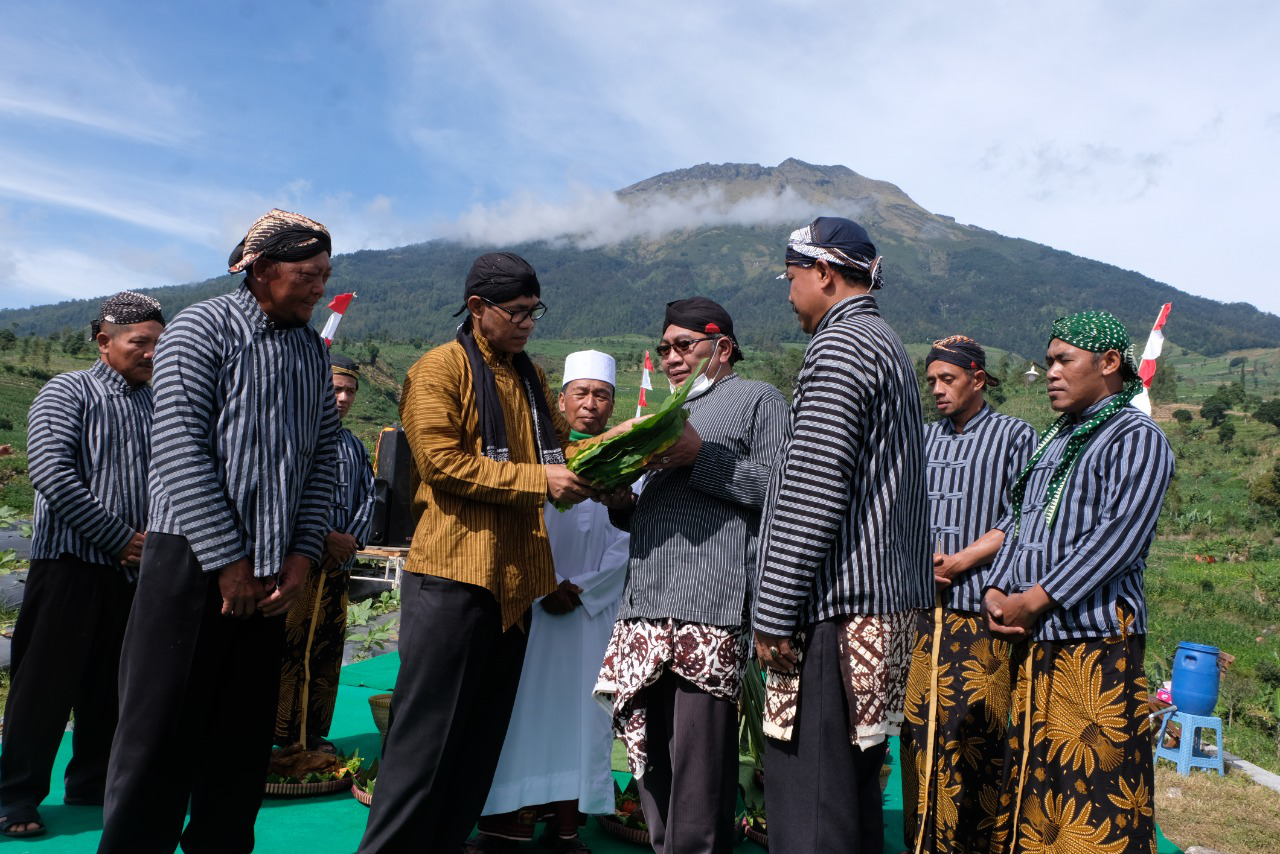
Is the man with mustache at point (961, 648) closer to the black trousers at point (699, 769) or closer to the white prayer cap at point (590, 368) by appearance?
the black trousers at point (699, 769)

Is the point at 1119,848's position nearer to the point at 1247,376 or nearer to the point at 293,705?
the point at 293,705

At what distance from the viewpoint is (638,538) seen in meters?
2.86

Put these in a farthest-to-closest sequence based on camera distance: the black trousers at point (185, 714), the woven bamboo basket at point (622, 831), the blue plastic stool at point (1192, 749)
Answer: the blue plastic stool at point (1192, 749) → the woven bamboo basket at point (622, 831) → the black trousers at point (185, 714)

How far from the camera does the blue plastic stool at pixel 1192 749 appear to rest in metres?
5.41

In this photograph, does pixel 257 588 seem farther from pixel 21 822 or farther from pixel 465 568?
pixel 21 822

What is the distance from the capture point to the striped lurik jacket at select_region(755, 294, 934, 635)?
7.27 feet

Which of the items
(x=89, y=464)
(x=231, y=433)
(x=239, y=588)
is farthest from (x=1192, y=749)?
(x=89, y=464)

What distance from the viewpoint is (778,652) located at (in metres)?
2.26

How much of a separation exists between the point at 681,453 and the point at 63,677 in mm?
2444

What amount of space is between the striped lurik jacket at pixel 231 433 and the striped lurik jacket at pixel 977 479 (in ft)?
7.53

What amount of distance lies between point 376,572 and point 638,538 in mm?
8784

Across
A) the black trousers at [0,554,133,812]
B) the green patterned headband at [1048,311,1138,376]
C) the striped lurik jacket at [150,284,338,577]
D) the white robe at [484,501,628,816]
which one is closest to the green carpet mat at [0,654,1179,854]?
the black trousers at [0,554,133,812]

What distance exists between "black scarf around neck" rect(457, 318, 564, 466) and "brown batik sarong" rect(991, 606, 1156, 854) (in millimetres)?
1625

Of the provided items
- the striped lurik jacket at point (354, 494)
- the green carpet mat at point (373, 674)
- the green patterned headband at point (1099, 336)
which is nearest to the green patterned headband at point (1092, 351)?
the green patterned headband at point (1099, 336)
